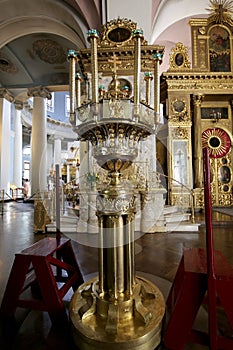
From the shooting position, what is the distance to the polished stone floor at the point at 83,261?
3.72 feet

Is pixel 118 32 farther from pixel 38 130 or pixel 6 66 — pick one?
pixel 6 66

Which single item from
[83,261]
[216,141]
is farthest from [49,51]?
[83,261]

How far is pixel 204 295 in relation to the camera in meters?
1.05

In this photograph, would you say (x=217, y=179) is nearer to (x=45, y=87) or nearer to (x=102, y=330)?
(x=102, y=330)

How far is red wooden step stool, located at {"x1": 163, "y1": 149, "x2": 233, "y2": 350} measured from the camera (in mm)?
948

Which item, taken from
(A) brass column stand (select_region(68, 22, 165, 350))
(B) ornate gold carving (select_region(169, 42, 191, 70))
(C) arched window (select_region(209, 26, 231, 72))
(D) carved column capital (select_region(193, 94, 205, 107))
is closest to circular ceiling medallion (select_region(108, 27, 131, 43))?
(B) ornate gold carving (select_region(169, 42, 191, 70))

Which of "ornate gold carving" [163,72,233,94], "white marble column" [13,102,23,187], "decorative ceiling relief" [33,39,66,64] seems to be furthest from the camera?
"white marble column" [13,102,23,187]

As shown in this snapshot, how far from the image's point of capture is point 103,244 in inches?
45.3

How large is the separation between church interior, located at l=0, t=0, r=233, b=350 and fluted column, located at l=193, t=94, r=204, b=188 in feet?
0.18

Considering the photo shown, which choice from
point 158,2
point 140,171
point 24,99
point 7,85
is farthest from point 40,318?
point 24,99

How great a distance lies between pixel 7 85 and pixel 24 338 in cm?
1286

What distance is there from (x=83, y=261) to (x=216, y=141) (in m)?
7.47

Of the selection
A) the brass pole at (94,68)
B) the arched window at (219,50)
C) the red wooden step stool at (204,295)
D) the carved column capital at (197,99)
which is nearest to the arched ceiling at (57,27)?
the arched window at (219,50)

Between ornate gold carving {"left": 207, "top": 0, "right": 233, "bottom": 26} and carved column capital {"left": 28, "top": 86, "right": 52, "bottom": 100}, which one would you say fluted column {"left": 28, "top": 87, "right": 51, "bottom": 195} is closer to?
carved column capital {"left": 28, "top": 86, "right": 52, "bottom": 100}
